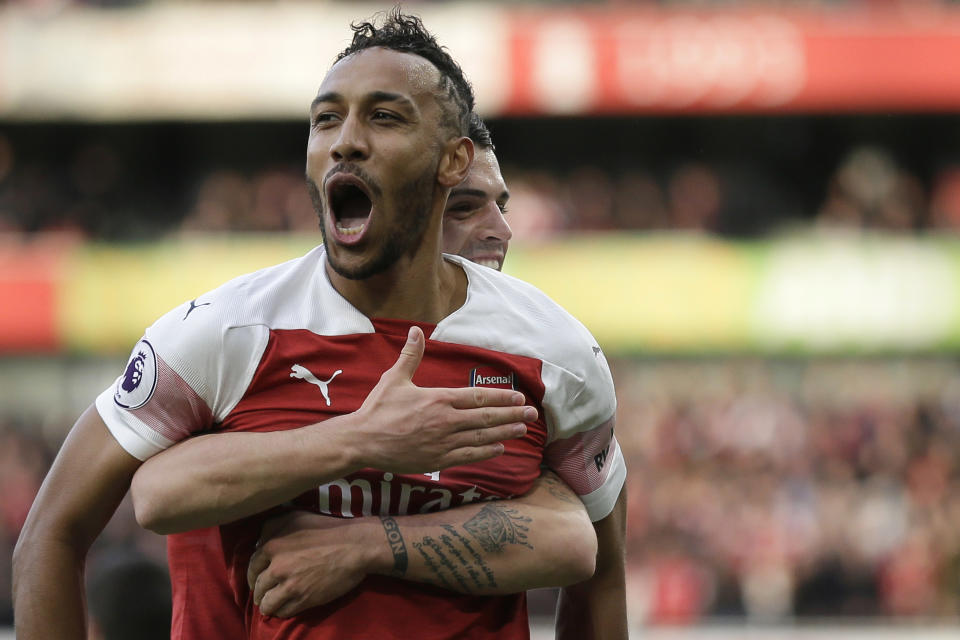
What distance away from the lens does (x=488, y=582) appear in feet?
8.90

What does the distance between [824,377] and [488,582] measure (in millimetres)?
14497

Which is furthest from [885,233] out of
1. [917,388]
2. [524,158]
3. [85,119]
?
[85,119]

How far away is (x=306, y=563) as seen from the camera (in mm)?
2605

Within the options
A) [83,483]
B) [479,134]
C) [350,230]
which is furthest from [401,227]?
[479,134]

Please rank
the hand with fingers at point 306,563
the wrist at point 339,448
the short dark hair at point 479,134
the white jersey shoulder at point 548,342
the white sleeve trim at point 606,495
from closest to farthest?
the wrist at point 339,448 → the hand with fingers at point 306,563 → the white jersey shoulder at point 548,342 → the white sleeve trim at point 606,495 → the short dark hair at point 479,134

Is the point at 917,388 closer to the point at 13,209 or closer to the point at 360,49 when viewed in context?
the point at 13,209

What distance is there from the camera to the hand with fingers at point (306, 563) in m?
2.60

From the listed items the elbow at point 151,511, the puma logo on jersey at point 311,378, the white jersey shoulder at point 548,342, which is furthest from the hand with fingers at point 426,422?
the elbow at point 151,511

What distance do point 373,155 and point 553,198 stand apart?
1472 cm

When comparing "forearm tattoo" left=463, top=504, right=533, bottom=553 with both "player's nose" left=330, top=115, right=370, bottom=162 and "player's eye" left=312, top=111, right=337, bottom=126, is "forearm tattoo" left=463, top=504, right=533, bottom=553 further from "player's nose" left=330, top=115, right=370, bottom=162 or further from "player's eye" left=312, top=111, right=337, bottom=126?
"player's eye" left=312, top=111, right=337, bottom=126

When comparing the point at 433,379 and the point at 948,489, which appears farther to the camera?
the point at 948,489

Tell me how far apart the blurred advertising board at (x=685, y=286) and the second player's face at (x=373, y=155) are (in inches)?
527

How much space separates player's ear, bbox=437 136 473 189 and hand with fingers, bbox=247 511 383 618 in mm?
823

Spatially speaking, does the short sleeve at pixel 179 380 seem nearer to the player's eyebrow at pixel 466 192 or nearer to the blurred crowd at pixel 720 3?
the player's eyebrow at pixel 466 192
